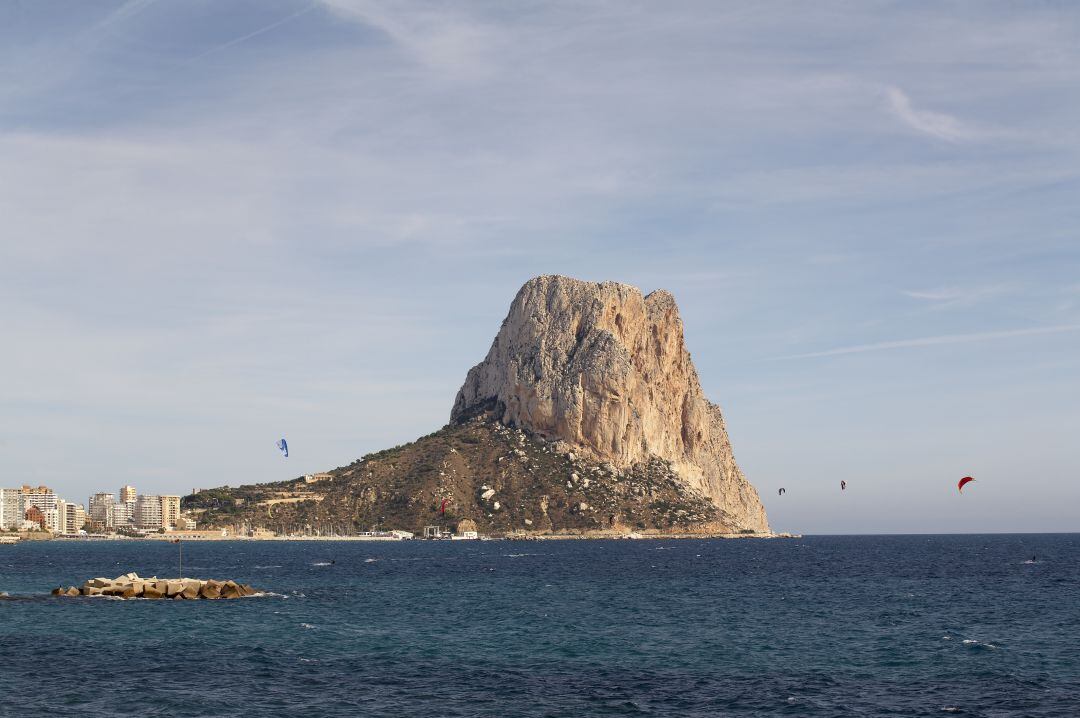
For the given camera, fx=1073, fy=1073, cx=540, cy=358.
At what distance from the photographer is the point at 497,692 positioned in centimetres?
4222

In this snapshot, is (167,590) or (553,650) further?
(167,590)

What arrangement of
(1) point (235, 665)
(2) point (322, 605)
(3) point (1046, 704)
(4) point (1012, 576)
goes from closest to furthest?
(3) point (1046, 704) < (1) point (235, 665) < (2) point (322, 605) < (4) point (1012, 576)

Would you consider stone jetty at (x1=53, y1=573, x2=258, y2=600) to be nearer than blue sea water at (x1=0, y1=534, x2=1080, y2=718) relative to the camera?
No

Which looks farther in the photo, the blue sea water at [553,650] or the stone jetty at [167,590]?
the stone jetty at [167,590]

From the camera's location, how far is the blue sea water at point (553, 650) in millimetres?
40219

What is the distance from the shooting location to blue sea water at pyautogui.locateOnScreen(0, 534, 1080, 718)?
132 feet

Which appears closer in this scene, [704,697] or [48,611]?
[704,697]

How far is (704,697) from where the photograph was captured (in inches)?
1633

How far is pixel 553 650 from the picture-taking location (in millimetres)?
53844

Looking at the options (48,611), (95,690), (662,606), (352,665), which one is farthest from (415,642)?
(48,611)

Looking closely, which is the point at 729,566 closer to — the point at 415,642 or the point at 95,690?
the point at 415,642

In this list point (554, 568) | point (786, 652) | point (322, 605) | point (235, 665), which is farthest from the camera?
point (554, 568)

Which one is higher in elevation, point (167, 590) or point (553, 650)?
point (167, 590)

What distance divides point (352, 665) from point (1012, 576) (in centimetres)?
9323
